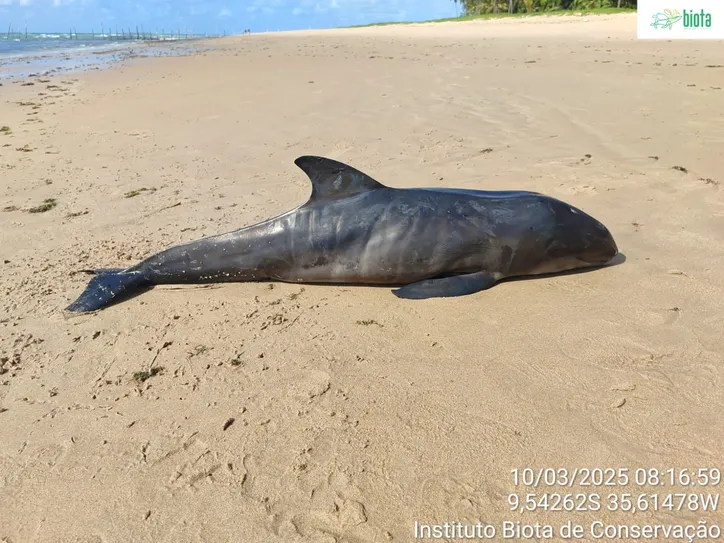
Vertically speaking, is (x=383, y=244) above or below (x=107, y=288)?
above

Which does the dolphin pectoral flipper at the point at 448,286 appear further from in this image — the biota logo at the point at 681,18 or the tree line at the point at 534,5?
the tree line at the point at 534,5

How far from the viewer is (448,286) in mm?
3920

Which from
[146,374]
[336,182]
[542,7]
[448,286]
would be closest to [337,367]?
[146,374]

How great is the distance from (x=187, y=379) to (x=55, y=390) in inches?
27.7

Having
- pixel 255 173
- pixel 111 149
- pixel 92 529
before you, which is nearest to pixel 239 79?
pixel 111 149

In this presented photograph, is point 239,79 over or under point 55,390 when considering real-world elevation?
over

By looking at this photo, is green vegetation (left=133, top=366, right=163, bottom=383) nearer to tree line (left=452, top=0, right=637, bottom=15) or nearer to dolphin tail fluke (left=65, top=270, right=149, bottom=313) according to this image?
dolphin tail fluke (left=65, top=270, right=149, bottom=313)

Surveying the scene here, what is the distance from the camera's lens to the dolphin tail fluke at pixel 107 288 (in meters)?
3.90

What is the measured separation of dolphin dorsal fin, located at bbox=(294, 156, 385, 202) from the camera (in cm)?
415

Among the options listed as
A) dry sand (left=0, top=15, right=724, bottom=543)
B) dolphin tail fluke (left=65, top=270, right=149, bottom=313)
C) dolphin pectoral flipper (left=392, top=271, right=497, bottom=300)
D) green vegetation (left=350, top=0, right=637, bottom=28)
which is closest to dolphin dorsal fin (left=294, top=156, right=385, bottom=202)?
dry sand (left=0, top=15, right=724, bottom=543)

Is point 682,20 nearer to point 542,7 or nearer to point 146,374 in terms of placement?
point 146,374

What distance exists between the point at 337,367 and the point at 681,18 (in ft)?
86.1

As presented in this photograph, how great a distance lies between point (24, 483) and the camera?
2379 millimetres

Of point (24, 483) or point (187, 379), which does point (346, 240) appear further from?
point (24, 483)
